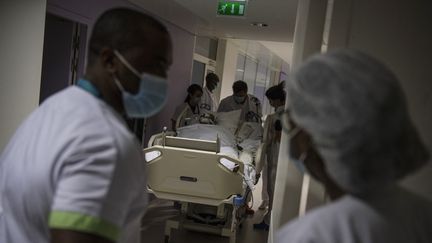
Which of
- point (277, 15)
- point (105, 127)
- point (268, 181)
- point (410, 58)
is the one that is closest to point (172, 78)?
point (277, 15)

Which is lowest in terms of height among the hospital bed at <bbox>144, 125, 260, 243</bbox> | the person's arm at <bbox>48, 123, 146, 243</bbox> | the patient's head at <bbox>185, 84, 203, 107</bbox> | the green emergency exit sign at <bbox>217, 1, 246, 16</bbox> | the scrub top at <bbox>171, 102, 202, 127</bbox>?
the hospital bed at <bbox>144, 125, 260, 243</bbox>

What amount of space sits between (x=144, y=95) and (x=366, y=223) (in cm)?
73

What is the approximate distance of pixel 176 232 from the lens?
4.14m

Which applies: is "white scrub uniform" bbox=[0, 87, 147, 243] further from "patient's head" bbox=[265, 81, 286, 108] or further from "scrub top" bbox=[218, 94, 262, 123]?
"scrub top" bbox=[218, 94, 262, 123]

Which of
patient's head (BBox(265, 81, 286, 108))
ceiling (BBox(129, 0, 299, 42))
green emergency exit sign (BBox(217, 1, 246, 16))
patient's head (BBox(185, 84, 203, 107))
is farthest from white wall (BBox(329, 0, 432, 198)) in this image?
patient's head (BBox(185, 84, 203, 107))

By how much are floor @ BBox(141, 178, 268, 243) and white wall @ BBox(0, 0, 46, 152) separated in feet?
5.36

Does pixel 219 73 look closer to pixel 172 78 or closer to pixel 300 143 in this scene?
pixel 172 78

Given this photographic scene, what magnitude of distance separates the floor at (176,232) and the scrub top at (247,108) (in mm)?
1332

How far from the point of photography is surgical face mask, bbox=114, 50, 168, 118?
1167 mm

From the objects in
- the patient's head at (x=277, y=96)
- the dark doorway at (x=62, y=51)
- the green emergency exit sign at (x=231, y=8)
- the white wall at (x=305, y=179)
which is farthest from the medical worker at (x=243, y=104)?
the white wall at (x=305, y=179)

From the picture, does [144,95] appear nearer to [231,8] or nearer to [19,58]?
[19,58]

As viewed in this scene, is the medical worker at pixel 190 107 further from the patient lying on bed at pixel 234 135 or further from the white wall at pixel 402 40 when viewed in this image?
the white wall at pixel 402 40

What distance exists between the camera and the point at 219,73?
1023 cm

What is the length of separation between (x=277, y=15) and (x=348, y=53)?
4791mm
